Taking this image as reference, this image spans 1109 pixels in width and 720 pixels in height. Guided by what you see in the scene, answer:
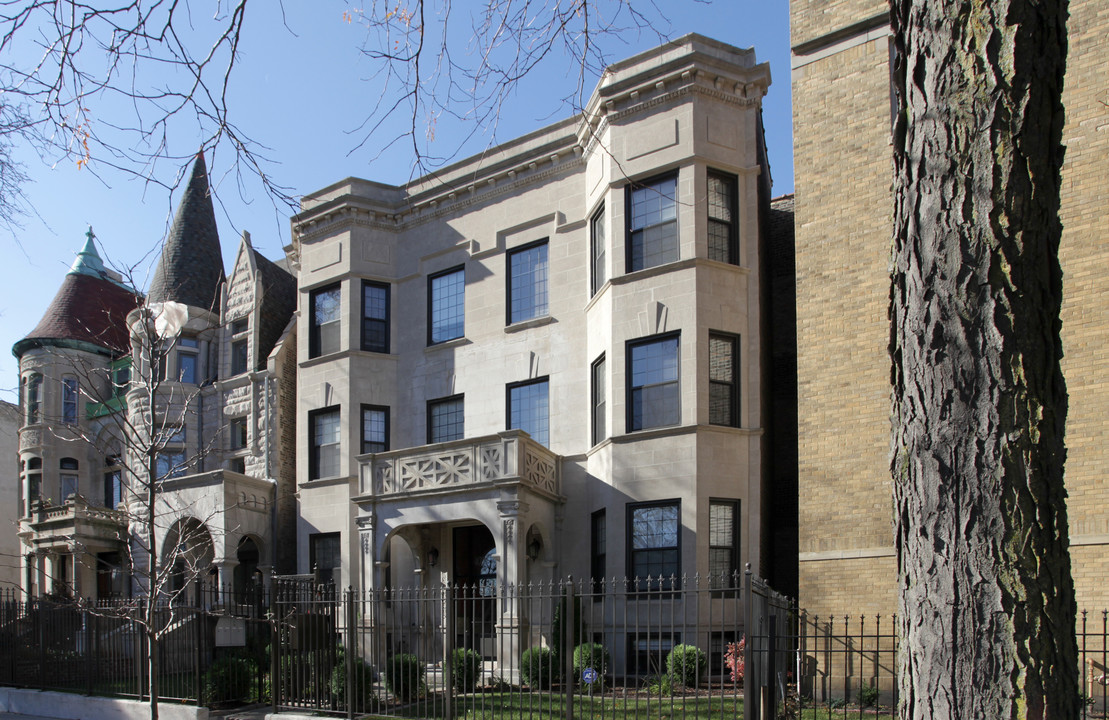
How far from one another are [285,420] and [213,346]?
4.64 m

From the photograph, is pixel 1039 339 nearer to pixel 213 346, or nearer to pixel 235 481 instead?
pixel 235 481

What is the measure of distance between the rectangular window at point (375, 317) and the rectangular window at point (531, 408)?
4420mm

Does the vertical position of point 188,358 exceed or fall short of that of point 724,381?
it exceeds it

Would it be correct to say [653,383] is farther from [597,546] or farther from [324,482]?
[324,482]

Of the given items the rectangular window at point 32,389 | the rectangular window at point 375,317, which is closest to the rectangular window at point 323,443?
the rectangular window at point 375,317

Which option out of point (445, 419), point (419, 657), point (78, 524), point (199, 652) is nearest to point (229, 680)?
point (199, 652)

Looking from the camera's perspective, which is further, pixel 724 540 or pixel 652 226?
pixel 652 226

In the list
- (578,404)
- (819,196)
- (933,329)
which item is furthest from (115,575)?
(933,329)

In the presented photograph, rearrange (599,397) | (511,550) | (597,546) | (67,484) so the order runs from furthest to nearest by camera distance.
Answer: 1. (67,484)
2. (599,397)
3. (597,546)
4. (511,550)

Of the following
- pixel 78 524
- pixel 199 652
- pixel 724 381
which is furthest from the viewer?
pixel 78 524

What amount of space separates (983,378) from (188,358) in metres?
29.6

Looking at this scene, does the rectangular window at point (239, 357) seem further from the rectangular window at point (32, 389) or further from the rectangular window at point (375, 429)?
the rectangular window at point (32, 389)

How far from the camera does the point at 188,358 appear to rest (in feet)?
101

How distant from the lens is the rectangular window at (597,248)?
21.3 meters
